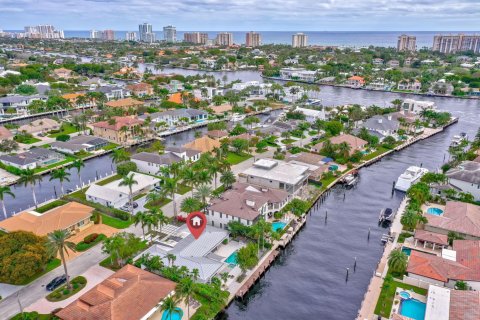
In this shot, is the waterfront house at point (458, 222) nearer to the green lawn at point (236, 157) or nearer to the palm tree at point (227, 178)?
the palm tree at point (227, 178)

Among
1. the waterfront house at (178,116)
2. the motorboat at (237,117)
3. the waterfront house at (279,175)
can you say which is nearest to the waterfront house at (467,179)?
the waterfront house at (279,175)

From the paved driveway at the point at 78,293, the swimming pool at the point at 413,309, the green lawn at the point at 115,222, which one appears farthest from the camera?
the green lawn at the point at 115,222

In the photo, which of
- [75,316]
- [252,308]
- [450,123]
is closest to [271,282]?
[252,308]

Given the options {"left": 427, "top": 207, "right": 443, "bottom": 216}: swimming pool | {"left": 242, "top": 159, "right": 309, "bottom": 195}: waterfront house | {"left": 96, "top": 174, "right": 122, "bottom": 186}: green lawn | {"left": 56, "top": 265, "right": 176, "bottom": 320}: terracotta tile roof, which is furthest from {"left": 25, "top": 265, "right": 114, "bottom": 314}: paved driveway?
{"left": 427, "top": 207, "right": 443, "bottom": 216}: swimming pool

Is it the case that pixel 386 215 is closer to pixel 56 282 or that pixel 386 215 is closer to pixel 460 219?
pixel 460 219

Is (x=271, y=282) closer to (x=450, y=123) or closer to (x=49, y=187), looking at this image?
(x=49, y=187)

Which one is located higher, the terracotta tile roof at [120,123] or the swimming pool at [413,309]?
A: the terracotta tile roof at [120,123]

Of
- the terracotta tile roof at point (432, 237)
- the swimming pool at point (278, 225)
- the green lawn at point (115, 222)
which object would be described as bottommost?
the green lawn at point (115, 222)

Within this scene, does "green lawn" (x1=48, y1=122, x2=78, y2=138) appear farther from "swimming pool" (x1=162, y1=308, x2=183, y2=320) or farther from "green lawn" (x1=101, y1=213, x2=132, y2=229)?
"swimming pool" (x1=162, y1=308, x2=183, y2=320)
